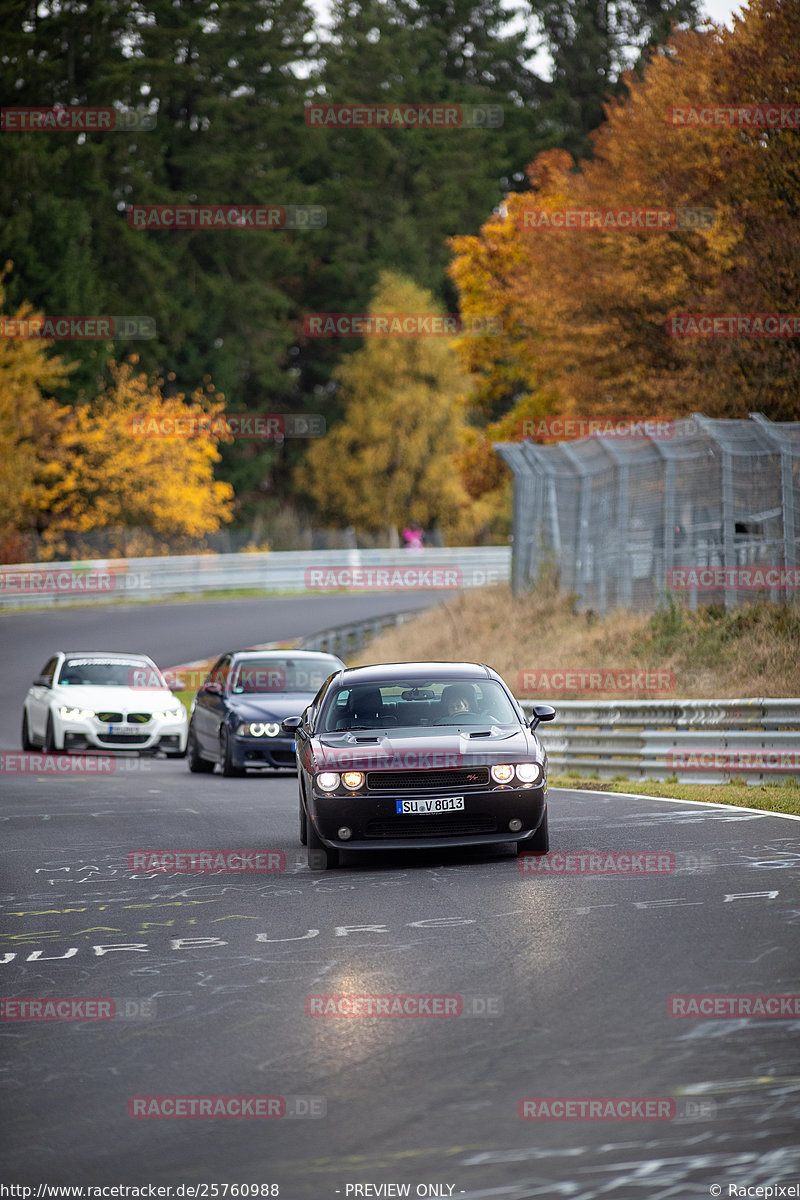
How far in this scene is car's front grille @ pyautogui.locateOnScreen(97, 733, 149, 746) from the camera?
22.5 m

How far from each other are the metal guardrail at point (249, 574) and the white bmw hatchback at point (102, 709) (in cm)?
1833

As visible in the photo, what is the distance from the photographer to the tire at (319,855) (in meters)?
11.5

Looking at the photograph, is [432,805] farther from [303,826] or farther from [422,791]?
[303,826]

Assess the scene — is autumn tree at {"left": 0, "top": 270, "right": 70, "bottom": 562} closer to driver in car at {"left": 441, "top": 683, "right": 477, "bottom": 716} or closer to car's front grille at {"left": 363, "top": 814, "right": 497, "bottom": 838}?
driver in car at {"left": 441, "top": 683, "right": 477, "bottom": 716}

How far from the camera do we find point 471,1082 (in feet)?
18.7

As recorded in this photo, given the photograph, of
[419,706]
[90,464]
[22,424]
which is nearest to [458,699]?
[419,706]

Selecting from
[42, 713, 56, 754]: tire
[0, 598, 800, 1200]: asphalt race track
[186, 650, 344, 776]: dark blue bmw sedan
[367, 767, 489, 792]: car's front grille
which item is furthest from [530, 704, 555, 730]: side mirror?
[42, 713, 56, 754]: tire

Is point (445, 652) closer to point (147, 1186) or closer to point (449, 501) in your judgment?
point (147, 1186)

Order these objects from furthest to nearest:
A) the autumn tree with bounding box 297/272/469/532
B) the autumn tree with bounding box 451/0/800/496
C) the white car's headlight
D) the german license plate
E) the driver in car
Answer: the autumn tree with bounding box 297/272/469/532 → the autumn tree with bounding box 451/0/800/496 → the white car's headlight → the driver in car → the german license plate

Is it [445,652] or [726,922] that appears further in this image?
[445,652]

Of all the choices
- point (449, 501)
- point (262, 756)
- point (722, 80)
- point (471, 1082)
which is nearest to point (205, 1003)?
point (471, 1082)

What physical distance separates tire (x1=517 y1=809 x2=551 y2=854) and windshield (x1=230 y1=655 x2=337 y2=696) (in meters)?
9.24

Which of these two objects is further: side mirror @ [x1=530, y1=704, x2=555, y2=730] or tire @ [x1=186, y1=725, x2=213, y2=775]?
tire @ [x1=186, y1=725, x2=213, y2=775]

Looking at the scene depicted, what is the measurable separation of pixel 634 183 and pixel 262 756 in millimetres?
16086
